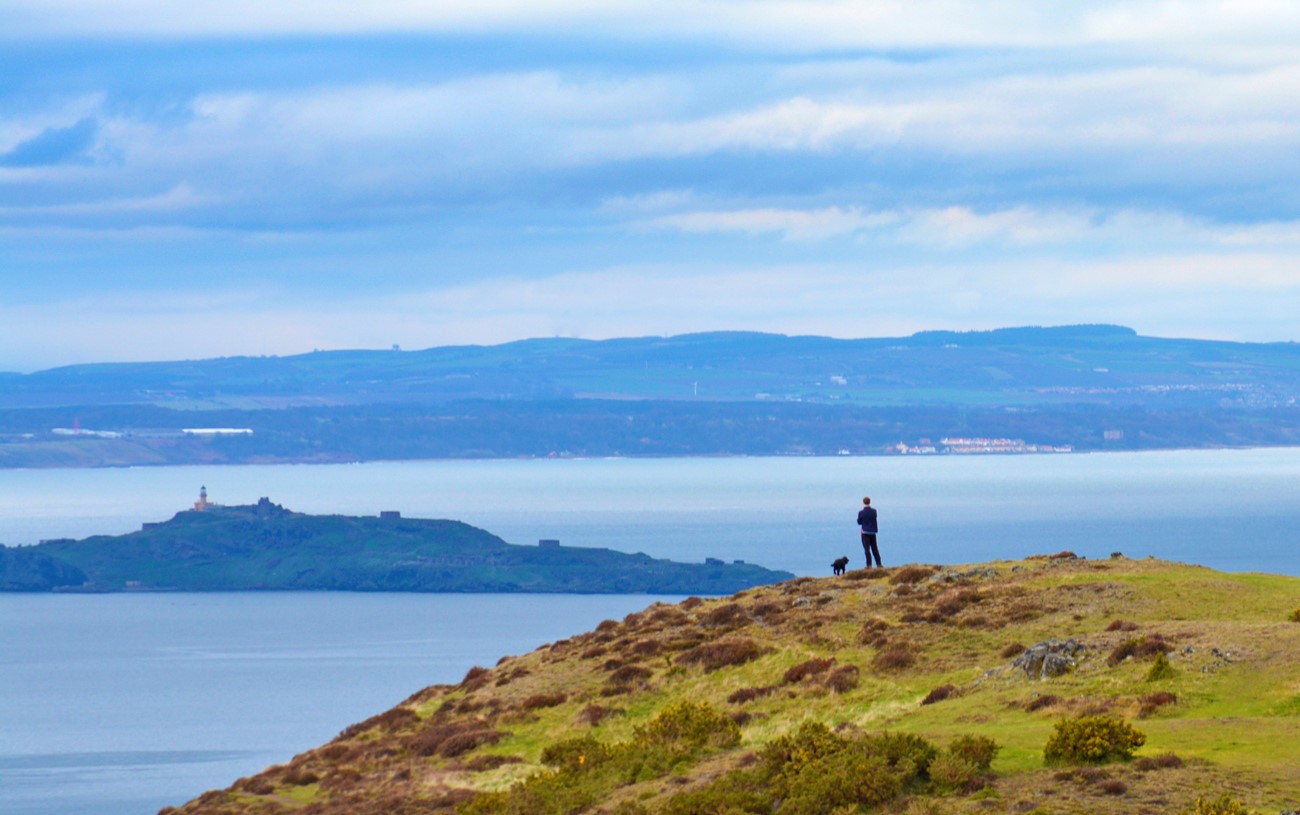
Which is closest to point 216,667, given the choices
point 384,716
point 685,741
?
point 384,716

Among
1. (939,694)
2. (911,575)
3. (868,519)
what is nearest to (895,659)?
(939,694)

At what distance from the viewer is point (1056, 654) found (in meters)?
33.5

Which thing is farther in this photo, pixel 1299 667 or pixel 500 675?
pixel 500 675

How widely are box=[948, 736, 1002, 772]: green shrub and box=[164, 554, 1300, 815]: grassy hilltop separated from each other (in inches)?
1.4

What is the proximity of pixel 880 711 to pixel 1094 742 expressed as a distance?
31.1ft

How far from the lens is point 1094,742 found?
958 inches

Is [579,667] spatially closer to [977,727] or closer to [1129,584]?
[1129,584]

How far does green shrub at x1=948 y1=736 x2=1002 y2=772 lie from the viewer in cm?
2480

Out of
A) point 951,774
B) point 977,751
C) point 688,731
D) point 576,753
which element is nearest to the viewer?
point 951,774

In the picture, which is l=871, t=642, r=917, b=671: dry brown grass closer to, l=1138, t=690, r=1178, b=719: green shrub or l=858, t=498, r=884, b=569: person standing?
l=858, t=498, r=884, b=569: person standing

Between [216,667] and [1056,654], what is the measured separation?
518ft

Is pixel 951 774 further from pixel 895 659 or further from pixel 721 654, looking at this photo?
pixel 721 654

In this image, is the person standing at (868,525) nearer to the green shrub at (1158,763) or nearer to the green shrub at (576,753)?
the green shrub at (576,753)

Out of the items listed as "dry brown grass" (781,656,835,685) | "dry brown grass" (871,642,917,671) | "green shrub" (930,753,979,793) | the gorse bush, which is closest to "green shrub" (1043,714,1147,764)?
"green shrub" (930,753,979,793)
